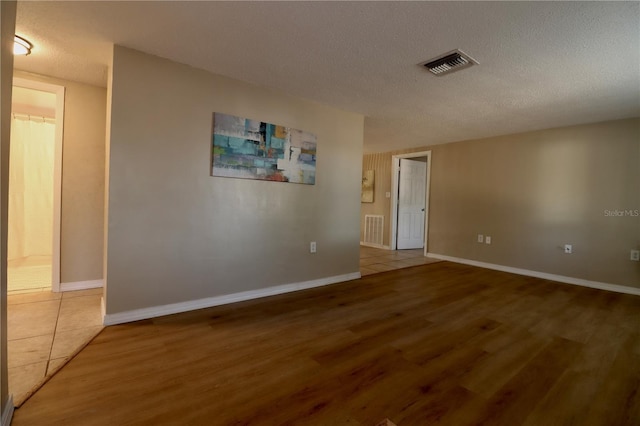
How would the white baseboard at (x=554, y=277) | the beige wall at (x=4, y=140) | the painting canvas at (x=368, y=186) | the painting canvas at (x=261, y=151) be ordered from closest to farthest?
the beige wall at (x=4, y=140) < the painting canvas at (x=261, y=151) < the white baseboard at (x=554, y=277) < the painting canvas at (x=368, y=186)

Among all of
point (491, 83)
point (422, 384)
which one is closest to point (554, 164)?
point (491, 83)

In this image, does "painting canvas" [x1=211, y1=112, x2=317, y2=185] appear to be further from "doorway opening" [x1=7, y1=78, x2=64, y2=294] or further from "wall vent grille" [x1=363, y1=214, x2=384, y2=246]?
"wall vent grille" [x1=363, y1=214, x2=384, y2=246]

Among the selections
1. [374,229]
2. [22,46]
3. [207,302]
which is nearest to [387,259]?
[374,229]

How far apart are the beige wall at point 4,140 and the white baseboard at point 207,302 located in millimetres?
1053

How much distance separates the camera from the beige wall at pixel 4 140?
1.07 meters

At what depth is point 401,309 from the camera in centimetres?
268

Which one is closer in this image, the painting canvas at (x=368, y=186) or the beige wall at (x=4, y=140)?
the beige wall at (x=4, y=140)

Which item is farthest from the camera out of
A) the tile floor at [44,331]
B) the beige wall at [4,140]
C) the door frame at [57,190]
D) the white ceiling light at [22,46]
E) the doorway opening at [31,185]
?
the doorway opening at [31,185]

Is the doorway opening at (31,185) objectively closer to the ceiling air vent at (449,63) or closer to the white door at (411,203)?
the ceiling air vent at (449,63)

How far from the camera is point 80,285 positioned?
3.03m

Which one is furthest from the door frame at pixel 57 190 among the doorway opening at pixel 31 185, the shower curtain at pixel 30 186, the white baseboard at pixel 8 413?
the white baseboard at pixel 8 413

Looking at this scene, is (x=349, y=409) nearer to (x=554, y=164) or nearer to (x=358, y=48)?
(x=358, y=48)

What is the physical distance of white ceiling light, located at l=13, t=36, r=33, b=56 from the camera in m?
2.06

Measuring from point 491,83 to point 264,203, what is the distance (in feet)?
7.95
